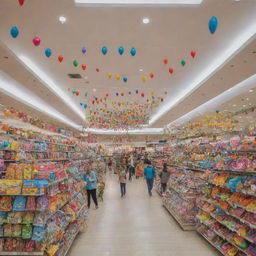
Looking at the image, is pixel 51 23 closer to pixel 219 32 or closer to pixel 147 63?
pixel 147 63

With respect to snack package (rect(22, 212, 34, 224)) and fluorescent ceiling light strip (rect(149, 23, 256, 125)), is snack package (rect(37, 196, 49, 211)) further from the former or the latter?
fluorescent ceiling light strip (rect(149, 23, 256, 125))

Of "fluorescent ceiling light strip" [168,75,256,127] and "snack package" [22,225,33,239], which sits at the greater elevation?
"fluorescent ceiling light strip" [168,75,256,127]

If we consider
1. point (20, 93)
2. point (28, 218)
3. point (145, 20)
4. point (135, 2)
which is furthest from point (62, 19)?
point (20, 93)

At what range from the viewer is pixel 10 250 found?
10.4ft

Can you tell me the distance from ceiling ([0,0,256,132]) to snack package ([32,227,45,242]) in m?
3.84

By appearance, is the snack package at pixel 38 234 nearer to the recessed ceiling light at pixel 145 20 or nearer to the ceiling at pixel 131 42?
the ceiling at pixel 131 42

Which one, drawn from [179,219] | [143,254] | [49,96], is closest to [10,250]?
[143,254]

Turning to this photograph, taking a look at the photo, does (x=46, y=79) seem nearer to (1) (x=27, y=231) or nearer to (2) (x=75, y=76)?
(2) (x=75, y=76)

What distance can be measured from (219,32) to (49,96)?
695 centimetres

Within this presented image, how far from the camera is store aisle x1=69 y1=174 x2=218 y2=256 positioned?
4152 mm

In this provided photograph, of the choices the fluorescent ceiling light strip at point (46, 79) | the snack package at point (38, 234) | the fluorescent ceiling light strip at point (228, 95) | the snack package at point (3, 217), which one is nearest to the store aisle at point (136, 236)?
the snack package at point (38, 234)

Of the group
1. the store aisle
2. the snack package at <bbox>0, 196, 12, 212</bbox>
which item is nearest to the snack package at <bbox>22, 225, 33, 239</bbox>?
Answer: the snack package at <bbox>0, 196, 12, 212</bbox>

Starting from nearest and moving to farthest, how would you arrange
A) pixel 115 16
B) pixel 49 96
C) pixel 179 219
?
pixel 115 16 → pixel 179 219 → pixel 49 96

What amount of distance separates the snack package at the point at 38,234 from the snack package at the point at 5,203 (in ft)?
1.60
